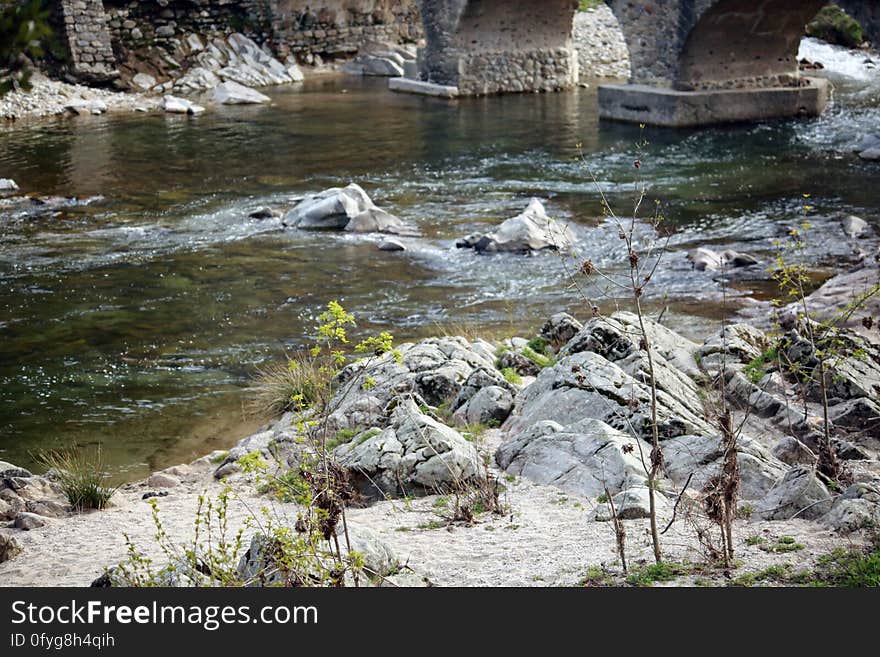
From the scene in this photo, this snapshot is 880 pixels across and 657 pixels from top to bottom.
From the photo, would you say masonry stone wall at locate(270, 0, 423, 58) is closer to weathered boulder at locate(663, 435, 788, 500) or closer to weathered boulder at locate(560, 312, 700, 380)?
weathered boulder at locate(560, 312, 700, 380)

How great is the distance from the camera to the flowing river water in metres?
7.43

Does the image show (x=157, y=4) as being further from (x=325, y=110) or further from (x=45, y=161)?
(x=45, y=161)

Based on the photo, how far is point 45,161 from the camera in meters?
15.9

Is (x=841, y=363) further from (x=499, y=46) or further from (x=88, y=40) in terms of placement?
(x=88, y=40)

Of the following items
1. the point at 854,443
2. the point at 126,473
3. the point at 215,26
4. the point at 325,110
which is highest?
the point at 215,26

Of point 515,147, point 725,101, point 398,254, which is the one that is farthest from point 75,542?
point 725,101

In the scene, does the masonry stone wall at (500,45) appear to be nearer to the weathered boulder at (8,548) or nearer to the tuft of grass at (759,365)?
the tuft of grass at (759,365)

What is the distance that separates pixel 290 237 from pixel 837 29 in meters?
17.4

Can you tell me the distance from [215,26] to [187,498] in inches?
932

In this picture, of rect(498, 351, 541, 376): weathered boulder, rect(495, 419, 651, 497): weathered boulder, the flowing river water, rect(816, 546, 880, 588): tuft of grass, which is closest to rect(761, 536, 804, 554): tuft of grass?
rect(816, 546, 880, 588): tuft of grass

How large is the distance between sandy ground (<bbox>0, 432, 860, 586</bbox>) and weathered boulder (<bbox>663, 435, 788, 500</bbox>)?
349mm

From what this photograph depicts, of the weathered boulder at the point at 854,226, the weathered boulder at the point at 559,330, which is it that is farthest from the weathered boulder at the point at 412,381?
the weathered boulder at the point at 854,226

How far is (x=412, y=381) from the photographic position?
6113 millimetres

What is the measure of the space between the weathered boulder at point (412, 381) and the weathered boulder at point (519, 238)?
4075mm
